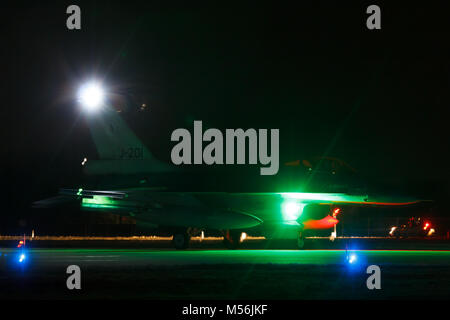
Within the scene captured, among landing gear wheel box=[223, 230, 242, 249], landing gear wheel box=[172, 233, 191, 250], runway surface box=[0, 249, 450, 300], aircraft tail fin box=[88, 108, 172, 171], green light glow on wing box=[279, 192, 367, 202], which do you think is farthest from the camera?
aircraft tail fin box=[88, 108, 172, 171]

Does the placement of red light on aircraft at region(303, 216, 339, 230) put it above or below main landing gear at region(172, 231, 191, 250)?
above

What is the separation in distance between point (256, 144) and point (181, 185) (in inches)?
171

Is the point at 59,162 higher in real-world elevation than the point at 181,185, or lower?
higher

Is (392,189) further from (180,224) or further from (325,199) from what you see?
(180,224)

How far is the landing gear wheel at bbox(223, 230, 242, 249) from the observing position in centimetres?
3266

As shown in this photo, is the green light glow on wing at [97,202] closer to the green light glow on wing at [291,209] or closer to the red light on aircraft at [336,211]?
the green light glow on wing at [291,209]

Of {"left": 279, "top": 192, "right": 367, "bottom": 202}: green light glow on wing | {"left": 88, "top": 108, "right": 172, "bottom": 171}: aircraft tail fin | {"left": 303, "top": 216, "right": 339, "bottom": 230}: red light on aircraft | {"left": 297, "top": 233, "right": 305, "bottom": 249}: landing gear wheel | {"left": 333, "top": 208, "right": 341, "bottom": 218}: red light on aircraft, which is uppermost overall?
{"left": 88, "top": 108, "right": 172, "bottom": 171}: aircraft tail fin

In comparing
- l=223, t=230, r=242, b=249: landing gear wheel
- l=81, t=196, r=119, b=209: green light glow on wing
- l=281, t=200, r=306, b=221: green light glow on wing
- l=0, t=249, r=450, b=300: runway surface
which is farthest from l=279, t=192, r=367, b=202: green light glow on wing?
l=81, t=196, r=119, b=209: green light glow on wing

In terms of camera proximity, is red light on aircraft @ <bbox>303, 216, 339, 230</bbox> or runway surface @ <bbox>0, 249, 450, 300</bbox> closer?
runway surface @ <bbox>0, 249, 450, 300</bbox>

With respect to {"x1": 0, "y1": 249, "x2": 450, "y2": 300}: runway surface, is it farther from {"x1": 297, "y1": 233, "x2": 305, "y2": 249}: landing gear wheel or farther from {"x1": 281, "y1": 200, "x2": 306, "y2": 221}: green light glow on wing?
{"x1": 297, "y1": 233, "x2": 305, "y2": 249}: landing gear wheel

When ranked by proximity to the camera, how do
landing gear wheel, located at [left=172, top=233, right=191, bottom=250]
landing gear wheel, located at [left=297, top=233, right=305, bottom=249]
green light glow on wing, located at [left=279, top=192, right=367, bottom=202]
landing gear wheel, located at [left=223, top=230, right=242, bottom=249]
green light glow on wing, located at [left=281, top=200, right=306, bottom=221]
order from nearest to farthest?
green light glow on wing, located at [left=279, top=192, right=367, bottom=202], green light glow on wing, located at [left=281, top=200, right=306, bottom=221], landing gear wheel, located at [left=297, top=233, right=305, bottom=249], landing gear wheel, located at [left=172, top=233, right=191, bottom=250], landing gear wheel, located at [left=223, top=230, right=242, bottom=249]

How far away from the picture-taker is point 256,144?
3259cm

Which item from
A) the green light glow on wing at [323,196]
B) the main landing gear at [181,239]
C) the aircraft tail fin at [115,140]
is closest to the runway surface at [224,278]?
the green light glow on wing at [323,196]
